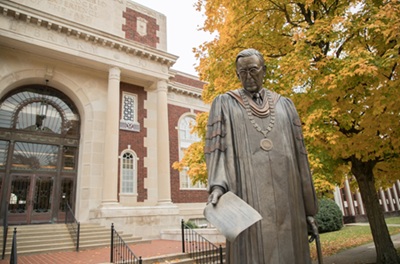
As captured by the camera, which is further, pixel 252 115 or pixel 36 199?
pixel 36 199

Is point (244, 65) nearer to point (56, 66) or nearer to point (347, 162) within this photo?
point (347, 162)

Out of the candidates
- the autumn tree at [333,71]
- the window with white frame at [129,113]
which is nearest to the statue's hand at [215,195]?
the autumn tree at [333,71]

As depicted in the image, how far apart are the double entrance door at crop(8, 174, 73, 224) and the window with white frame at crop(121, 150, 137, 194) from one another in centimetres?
293

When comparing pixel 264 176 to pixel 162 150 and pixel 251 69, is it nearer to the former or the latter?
pixel 251 69

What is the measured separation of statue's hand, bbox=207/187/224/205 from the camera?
2.12 metres

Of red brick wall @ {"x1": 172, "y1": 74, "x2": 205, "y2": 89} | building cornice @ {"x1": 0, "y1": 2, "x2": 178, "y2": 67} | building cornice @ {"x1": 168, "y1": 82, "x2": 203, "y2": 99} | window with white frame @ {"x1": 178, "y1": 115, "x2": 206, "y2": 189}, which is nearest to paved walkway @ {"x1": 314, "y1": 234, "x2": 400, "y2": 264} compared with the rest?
window with white frame @ {"x1": 178, "y1": 115, "x2": 206, "y2": 189}

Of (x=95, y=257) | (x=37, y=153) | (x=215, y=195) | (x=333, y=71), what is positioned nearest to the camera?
(x=215, y=195)

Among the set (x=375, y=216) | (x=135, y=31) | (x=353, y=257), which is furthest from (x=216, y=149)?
(x=135, y=31)

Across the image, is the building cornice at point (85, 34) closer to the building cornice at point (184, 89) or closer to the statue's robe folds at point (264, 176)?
the building cornice at point (184, 89)

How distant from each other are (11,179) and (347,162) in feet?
49.5

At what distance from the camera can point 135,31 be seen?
18.8 meters

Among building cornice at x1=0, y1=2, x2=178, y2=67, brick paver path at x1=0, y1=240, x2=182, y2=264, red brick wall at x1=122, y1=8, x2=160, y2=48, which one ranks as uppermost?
red brick wall at x1=122, y1=8, x2=160, y2=48

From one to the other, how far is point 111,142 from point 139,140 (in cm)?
286

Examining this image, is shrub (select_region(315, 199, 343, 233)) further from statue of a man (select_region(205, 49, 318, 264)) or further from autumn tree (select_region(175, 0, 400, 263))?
statue of a man (select_region(205, 49, 318, 264))
